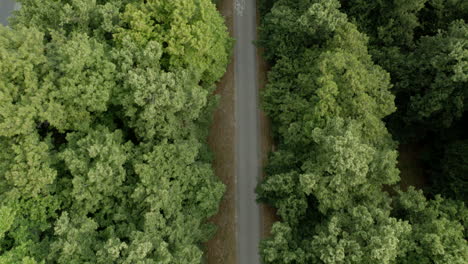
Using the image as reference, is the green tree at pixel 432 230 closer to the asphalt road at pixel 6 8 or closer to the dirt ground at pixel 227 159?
the dirt ground at pixel 227 159

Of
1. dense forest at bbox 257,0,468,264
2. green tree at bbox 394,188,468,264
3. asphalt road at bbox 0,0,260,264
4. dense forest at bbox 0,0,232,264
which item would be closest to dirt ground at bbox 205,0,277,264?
asphalt road at bbox 0,0,260,264

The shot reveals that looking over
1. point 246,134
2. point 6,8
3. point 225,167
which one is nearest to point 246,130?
point 246,134

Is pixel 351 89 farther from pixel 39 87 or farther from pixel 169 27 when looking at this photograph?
pixel 39 87

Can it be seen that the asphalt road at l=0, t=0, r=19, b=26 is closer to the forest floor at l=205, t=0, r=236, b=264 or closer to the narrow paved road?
the forest floor at l=205, t=0, r=236, b=264

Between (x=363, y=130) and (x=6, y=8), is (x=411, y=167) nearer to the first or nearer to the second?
(x=363, y=130)

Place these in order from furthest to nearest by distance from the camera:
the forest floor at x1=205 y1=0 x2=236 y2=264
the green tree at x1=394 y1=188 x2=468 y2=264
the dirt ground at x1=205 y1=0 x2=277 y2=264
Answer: the dirt ground at x1=205 y1=0 x2=277 y2=264 < the forest floor at x1=205 y1=0 x2=236 y2=264 < the green tree at x1=394 y1=188 x2=468 y2=264

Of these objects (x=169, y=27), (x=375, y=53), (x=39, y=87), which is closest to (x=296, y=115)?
(x=375, y=53)
